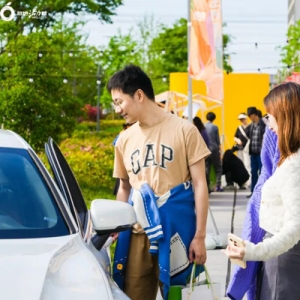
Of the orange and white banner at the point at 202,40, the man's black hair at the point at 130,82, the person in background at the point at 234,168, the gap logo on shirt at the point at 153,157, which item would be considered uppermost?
the orange and white banner at the point at 202,40

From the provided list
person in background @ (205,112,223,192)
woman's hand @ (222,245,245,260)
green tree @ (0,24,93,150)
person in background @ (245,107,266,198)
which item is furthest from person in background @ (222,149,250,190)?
woman's hand @ (222,245,245,260)

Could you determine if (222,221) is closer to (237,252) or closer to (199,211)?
(199,211)

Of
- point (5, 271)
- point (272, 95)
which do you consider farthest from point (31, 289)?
point (272, 95)

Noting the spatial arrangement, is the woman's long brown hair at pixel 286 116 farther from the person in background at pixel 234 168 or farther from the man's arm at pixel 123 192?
the person in background at pixel 234 168

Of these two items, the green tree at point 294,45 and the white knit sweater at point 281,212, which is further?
the green tree at point 294,45

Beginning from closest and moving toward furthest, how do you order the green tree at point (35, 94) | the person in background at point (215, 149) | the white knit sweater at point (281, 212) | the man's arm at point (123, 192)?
the white knit sweater at point (281, 212), the man's arm at point (123, 192), the person in background at point (215, 149), the green tree at point (35, 94)

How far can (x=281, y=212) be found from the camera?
161 inches

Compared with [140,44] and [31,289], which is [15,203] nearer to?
[31,289]

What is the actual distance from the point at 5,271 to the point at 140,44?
216 feet

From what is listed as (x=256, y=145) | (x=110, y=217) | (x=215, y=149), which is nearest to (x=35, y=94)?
(x=215, y=149)

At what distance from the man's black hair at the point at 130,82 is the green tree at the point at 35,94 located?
18176mm

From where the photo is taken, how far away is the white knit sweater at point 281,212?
3.94m

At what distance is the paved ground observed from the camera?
9273mm

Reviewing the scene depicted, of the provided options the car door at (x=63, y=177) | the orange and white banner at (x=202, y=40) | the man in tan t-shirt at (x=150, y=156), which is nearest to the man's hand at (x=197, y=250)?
the man in tan t-shirt at (x=150, y=156)
